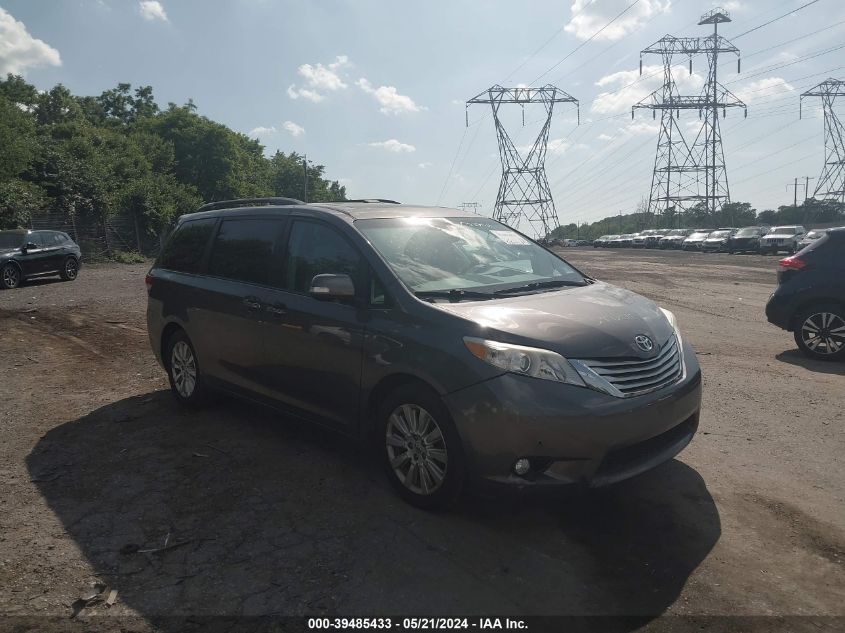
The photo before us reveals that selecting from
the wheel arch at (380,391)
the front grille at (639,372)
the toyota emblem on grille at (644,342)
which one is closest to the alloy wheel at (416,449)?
the wheel arch at (380,391)

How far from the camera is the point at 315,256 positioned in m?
4.58

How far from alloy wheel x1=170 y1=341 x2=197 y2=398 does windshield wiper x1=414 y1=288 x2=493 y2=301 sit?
8.87 feet

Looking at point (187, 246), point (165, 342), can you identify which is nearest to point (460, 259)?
point (187, 246)

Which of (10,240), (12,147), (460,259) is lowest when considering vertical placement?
(460,259)

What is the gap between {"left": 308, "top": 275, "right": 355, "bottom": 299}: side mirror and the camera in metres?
3.98

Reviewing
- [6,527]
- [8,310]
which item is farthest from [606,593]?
[8,310]

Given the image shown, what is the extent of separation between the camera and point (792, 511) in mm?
3709

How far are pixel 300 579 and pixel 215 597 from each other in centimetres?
39

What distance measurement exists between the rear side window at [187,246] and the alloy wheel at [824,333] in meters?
6.76

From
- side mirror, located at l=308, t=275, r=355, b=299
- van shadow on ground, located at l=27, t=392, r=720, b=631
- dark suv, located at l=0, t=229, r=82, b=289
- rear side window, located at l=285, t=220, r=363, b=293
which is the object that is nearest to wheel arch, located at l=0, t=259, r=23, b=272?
dark suv, located at l=0, t=229, r=82, b=289

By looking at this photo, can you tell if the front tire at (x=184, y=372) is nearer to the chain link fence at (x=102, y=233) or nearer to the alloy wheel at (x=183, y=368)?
the alloy wheel at (x=183, y=368)

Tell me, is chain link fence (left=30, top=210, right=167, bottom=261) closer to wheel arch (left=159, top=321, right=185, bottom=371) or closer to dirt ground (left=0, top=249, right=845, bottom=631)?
wheel arch (left=159, top=321, right=185, bottom=371)

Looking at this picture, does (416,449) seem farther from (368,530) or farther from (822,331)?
(822,331)

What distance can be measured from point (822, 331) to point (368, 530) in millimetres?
6460
